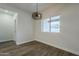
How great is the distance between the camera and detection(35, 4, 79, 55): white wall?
7.80 feet

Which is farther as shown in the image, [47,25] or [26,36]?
[47,25]

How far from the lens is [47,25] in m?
2.95

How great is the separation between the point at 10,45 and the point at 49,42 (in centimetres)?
169

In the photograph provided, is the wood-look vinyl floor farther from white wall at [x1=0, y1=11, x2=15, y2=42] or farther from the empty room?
white wall at [x1=0, y1=11, x2=15, y2=42]

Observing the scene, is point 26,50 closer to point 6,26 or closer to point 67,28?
point 6,26

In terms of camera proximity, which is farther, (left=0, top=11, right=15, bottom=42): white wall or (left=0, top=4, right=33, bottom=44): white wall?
(left=0, top=4, right=33, bottom=44): white wall

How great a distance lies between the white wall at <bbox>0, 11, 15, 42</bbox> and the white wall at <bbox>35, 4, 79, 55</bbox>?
0.88 m

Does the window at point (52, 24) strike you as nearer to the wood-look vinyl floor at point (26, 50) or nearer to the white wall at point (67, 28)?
the white wall at point (67, 28)

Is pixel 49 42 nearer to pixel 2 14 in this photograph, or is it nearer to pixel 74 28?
pixel 74 28

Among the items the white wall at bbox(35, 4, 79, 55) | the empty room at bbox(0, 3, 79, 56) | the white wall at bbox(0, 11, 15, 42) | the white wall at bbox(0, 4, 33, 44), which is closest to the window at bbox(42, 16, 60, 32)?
the empty room at bbox(0, 3, 79, 56)

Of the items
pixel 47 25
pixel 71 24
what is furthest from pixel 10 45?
pixel 71 24

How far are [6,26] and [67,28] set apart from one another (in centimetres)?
213

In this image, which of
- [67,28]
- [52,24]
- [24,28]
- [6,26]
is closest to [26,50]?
[24,28]

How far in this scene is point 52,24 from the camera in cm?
278
